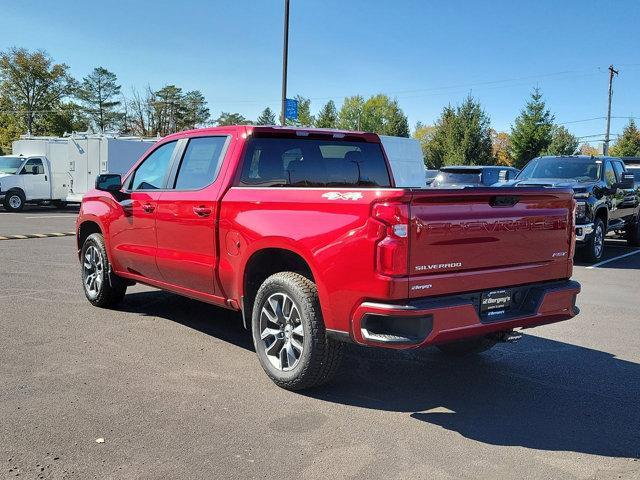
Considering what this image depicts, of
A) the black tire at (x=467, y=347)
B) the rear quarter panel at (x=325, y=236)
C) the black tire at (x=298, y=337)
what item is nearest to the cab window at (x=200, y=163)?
the rear quarter panel at (x=325, y=236)

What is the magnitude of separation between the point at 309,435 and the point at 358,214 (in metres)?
1.35

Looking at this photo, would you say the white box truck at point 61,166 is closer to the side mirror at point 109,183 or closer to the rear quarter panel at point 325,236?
the side mirror at point 109,183

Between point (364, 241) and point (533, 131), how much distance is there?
45.5 m

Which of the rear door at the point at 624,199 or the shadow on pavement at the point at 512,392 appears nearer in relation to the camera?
the shadow on pavement at the point at 512,392

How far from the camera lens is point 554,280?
177 inches

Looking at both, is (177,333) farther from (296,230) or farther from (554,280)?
(554,280)

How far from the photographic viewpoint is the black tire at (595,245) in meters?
11.6

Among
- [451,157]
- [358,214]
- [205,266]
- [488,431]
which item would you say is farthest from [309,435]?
[451,157]

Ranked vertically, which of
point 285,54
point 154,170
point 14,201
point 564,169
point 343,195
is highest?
point 285,54

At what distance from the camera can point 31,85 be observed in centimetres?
6147

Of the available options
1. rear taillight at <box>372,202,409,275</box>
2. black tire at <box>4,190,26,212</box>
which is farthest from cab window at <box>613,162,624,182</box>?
black tire at <box>4,190,26,212</box>

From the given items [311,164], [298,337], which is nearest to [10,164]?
[311,164]

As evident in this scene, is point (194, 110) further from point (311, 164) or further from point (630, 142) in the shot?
point (311, 164)

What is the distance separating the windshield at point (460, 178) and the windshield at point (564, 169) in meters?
2.44
